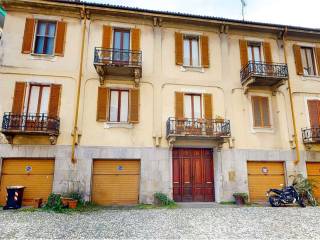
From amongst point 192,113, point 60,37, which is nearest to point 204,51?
point 192,113

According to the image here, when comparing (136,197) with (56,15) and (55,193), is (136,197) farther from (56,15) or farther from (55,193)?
(56,15)

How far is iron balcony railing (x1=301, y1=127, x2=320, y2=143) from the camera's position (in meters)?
13.5

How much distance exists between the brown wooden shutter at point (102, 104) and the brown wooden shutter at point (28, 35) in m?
4.39

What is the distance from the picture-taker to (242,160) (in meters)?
13.3

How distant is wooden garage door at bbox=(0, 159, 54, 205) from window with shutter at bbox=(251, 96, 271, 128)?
11.4 m

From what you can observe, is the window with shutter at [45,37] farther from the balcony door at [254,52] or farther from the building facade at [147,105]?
the balcony door at [254,52]

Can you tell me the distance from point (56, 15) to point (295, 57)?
48.1 ft

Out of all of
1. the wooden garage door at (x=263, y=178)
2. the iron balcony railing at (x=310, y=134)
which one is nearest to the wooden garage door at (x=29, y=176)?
the wooden garage door at (x=263, y=178)

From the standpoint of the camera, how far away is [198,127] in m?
12.9

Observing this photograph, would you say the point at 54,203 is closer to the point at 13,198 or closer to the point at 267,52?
the point at 13,198

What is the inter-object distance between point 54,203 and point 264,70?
13.1m

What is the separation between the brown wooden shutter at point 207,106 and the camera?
13.5 meters

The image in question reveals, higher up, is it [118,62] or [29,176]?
[118,62]

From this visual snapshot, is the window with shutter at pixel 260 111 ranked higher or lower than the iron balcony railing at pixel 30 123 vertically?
higher
